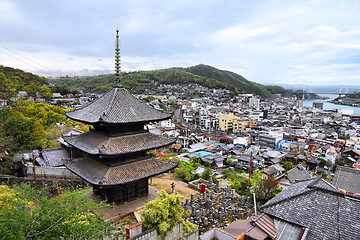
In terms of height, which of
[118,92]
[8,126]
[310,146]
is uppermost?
[118,92]

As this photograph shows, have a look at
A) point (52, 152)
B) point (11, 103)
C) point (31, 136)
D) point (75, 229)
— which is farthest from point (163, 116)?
point (11, 103)

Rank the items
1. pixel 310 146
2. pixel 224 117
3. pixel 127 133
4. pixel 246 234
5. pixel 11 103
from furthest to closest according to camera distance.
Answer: pixel 224 117 → pixel 310 146 → pixel 11 103 → pixel 127 133 → pixel 246 234

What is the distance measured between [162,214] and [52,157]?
21.5m

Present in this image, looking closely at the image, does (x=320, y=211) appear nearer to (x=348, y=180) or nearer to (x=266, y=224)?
(x=266, y=224)

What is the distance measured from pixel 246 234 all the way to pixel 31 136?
3111cm

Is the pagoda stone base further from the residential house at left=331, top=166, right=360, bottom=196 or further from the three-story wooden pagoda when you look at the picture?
the residential house at left=331, top=166, right=360, bottom=196

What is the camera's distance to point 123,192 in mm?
16406

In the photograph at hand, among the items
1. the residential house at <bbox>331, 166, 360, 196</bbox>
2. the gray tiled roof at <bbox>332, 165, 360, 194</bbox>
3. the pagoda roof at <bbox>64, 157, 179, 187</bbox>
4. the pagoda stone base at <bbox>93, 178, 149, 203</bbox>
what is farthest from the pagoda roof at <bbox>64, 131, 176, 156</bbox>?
the gray tiled roof at <bbox>332, 165, 360, 194</bbox>

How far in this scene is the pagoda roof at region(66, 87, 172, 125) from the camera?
49.3ft

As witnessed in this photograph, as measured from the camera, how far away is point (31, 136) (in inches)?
1177

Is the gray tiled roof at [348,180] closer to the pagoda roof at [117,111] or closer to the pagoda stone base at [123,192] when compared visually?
the pagoda stone base at [123,192]

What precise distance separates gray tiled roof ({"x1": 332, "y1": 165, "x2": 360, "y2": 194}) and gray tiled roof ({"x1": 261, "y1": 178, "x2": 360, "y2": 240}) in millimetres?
26830

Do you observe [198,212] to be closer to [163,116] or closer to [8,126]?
[163,116]

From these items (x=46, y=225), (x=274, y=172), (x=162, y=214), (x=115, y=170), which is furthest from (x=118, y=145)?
(x=274, y=172)
